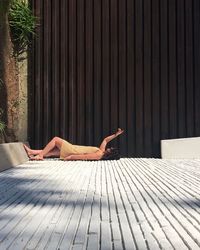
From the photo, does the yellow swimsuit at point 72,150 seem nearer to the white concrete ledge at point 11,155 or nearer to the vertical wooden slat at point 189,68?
the white concrete ledge at point 11,155

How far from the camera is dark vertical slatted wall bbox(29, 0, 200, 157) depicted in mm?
11047

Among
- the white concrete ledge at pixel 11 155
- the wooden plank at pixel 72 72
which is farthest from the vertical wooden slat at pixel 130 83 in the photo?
the white concrete ledge at pixel 11 155

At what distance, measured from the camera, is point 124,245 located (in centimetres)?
323

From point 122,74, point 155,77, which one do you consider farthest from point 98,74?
point 155,77

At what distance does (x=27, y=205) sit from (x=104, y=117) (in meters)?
6.47

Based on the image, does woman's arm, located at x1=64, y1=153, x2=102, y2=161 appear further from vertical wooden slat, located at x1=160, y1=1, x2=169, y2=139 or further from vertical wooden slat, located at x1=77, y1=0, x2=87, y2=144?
vertical wooden slat, located at x1=160, y1=1, x2=169, y2=139

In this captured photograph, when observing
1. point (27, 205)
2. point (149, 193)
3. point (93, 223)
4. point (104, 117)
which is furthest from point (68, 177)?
point (104, 117)

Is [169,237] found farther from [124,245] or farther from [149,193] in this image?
[149,193]

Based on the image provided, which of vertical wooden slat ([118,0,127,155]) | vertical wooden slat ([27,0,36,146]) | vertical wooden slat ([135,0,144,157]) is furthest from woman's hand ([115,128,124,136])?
vertical wooden slat ([27,0,36,146])

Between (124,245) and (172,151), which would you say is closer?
(124,245)

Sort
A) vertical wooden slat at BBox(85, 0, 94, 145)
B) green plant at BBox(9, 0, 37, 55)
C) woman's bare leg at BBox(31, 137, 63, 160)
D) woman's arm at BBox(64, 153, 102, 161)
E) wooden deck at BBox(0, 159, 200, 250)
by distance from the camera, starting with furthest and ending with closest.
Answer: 1. vertical wooden slat at BBox(85, 0, 94, 145)
2. green plant at BBox(9, 0, 37, 55)
3. woman's bare leg at BBox(31, 137, 63, 160)
4. woman's arm at BBox(64, 153, 102, 161)
5. wooden deck at BBox(0, 159, 200, 250)

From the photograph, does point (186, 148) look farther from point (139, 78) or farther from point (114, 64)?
point (114, 64)

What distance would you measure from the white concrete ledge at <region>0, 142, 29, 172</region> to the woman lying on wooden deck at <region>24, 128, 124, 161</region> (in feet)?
1.55

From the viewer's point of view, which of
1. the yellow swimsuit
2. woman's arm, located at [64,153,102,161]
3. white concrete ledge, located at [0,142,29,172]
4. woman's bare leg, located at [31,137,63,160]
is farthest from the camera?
woman's bare leg, located at [31,137,63,160]
